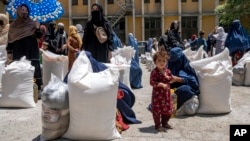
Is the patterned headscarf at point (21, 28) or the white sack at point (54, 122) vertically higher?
the patterned headscarf at point (21, 28)

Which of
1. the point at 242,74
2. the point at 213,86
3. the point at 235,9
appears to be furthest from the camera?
the point at 235,9

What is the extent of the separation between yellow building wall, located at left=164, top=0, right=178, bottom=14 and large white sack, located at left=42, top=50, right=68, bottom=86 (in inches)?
1250

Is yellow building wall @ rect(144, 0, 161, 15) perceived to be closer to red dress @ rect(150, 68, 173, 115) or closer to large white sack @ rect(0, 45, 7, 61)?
large white sack @ rect(0, 45, 7, 61)

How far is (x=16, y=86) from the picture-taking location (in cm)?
633

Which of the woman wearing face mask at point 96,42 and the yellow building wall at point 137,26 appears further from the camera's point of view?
the yellow building wall at point 137,26

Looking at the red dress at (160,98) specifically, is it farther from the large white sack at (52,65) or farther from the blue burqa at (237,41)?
the blue burqa at (237,41)

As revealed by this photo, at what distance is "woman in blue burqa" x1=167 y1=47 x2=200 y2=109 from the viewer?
219 inches

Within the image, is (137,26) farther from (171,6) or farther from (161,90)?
(161,90)

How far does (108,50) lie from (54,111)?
2537mm

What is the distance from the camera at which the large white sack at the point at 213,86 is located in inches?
223

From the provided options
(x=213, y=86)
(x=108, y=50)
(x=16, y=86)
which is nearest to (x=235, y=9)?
(x=108, y=50)

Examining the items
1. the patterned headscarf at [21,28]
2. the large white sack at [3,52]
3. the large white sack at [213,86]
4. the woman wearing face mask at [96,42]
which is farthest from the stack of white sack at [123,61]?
the large white sack at [3,52]

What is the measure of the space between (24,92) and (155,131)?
248 centimetres

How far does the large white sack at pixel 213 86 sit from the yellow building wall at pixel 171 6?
3340 cm
